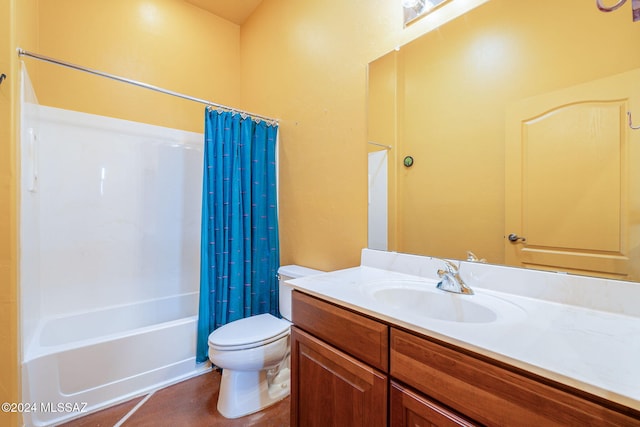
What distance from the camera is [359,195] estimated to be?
153cm

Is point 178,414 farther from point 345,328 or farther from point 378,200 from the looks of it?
point 378,200

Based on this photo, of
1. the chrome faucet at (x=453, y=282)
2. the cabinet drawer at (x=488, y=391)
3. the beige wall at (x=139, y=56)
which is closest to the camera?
the cabinet drawer at (x=488, y=391)

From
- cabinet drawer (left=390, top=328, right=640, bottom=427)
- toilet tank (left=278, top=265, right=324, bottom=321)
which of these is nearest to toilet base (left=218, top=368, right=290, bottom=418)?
toilet tank (left=278, top=265, right=324, bottom=321)

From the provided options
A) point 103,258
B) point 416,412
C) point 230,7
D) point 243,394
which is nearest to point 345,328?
point 416,412

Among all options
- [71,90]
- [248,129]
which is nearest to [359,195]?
[248,129]

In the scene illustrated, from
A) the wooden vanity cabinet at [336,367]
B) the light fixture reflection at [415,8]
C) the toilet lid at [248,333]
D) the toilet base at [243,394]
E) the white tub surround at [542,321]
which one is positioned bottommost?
the toilet base at [243,394]

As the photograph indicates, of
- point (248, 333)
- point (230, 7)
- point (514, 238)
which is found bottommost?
point (248, 333)

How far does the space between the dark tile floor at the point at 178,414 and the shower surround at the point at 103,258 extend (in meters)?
0.08

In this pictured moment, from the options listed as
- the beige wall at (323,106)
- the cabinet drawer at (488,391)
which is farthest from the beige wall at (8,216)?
the cabinet drawer at (488,391)

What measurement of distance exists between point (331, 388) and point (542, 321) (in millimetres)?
685

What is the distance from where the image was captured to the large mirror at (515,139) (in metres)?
0.80

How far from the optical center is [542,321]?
2.33 ft

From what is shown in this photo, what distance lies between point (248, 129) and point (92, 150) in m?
1.19

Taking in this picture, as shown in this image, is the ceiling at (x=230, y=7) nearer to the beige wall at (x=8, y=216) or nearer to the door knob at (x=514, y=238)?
the beige wall at (x=8, y=216)
